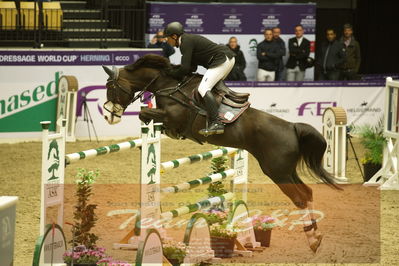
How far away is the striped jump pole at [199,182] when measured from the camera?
7849 mm

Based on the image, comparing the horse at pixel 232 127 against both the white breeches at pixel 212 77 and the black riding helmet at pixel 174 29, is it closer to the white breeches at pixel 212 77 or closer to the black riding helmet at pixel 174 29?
the white breeches at pixel 212 77

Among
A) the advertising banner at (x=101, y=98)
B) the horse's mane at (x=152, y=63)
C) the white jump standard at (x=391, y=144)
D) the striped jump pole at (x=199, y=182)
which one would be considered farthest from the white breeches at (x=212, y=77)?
the advertising banner at (x=101, y=98)

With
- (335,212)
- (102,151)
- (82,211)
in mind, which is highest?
(102,151)

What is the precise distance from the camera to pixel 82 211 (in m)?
7.16

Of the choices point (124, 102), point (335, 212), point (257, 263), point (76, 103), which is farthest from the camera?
point (76, 103)

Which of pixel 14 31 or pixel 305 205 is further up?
pixel 14 31

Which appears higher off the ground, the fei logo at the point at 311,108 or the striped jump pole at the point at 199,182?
the striped jump pole at the point at 199,182

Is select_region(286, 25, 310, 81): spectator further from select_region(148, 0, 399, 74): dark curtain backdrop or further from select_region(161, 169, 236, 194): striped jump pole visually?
select_region(161, 169, 236, 194): striped jump pole

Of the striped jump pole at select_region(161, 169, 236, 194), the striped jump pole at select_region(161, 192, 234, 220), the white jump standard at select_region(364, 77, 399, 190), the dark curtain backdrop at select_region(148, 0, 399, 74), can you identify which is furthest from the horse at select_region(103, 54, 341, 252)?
the dark curtain backdrop at select_region(148, 0, 399, 74)

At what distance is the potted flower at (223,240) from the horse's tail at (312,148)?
51.5 inches

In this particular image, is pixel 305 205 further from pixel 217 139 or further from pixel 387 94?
pixel 387 94

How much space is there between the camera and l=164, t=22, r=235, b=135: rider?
346 inches

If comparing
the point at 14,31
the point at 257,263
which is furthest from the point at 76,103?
the point at 257,263

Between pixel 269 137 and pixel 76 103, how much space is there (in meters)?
7.64
